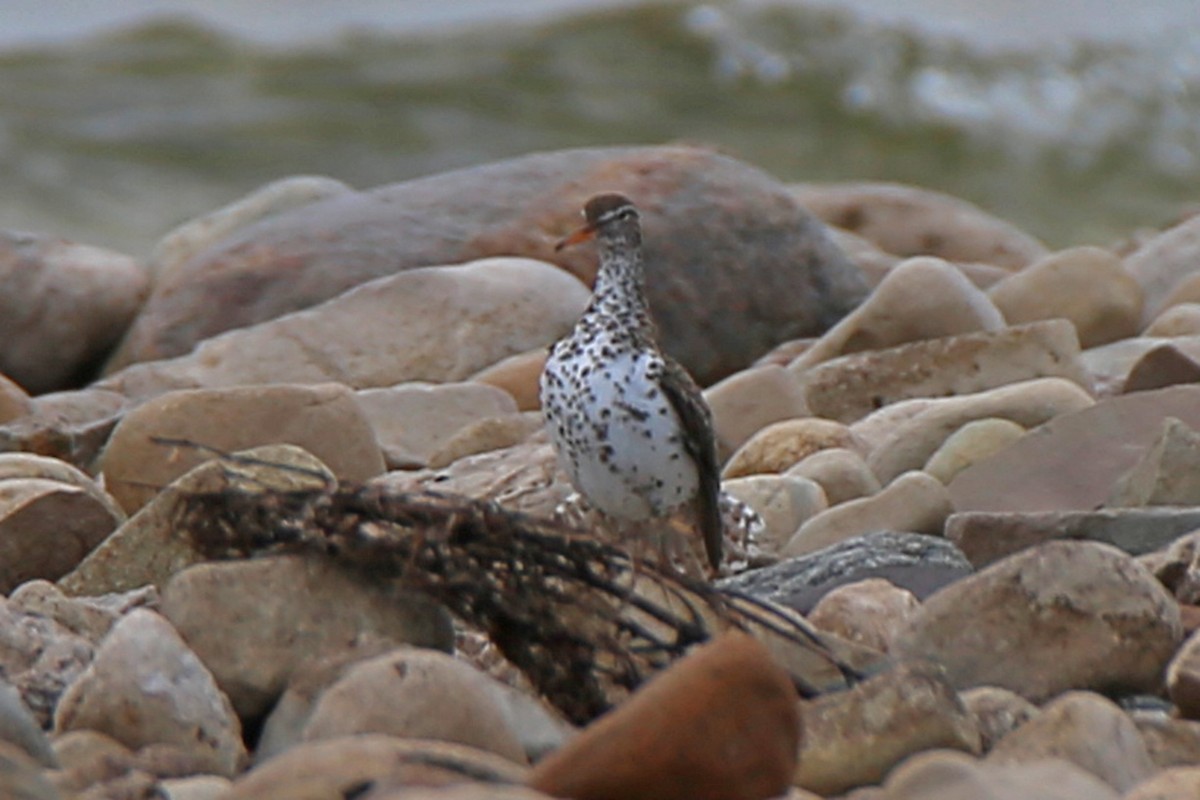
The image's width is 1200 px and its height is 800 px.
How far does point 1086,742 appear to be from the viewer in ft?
11.7

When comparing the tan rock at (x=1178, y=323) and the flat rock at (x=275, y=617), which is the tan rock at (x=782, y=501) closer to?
the flat rock at (x=275, y=617)

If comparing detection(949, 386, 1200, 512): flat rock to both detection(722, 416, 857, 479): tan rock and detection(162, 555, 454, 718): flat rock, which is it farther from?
detection(162, 555, 454, 718): flat rock

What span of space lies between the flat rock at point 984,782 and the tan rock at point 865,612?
1.44 metres

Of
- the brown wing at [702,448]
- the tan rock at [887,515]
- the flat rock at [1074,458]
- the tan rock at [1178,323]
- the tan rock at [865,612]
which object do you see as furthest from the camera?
the tan rock at [1178,323]

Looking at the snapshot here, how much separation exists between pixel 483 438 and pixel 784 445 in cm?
100

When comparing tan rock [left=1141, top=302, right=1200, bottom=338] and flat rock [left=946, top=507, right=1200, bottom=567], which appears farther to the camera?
tan rock [left=1141, top=302, right=1200, bottom=338]

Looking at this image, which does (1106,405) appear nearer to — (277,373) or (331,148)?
(277,373)

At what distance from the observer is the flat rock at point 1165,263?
10.3 m

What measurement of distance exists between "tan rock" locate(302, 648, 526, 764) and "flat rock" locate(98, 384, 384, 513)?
10.7 ft

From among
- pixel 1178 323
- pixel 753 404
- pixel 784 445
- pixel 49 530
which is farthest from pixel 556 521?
pixel 1178 323

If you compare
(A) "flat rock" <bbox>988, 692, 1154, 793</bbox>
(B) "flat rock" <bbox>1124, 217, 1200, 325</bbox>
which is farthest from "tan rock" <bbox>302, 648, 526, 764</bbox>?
(B) "flat rock" <bbox>1124, 217, 1200, 325</bbox>

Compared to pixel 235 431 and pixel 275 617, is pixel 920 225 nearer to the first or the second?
pixel 235 431

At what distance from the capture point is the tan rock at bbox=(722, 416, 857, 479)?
23.1 feet

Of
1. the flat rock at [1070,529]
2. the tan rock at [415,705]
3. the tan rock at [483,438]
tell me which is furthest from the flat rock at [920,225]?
the tan rock at [415,705]
